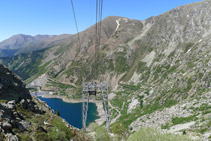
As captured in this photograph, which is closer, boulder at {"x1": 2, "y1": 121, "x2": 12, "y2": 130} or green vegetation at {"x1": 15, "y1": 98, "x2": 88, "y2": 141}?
boulder at {"x1": 2, "y1": 121, "x2": 12, "y2": 130}

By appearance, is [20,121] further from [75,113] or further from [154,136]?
[75,113]

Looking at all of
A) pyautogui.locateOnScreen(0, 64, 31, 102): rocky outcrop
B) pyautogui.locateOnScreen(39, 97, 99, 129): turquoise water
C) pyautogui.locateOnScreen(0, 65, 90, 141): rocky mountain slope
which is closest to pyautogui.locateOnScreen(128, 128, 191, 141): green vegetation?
pyautogui.locateOnScreen(0, 65, 90, 141): rocky mountain slope

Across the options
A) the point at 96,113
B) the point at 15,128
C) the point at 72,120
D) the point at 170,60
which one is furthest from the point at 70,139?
the point at 170,60

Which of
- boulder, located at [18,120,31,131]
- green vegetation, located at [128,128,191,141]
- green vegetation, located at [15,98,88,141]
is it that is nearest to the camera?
green vegetation, located at [128,128,191,141]

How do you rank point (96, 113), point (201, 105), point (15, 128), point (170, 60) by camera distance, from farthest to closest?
point (170, 60)
point (96, 113)
point (201, 105)
point (15, 128)

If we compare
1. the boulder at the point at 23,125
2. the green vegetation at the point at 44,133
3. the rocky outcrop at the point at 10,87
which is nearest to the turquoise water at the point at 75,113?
the rocky outcrop at the point at 10,87

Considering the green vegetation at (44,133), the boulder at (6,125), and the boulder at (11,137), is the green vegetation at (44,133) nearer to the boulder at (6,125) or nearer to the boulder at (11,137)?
the boulder at (11,137)

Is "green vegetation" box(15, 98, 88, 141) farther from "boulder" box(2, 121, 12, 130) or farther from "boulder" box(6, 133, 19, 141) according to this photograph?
"boulder" box(2, 121, 12, 130)

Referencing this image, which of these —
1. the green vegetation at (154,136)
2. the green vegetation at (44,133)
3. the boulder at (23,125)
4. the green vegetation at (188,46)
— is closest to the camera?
the green vegetation at (154,136)

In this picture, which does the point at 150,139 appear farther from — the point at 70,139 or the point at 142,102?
the point at 142,102
